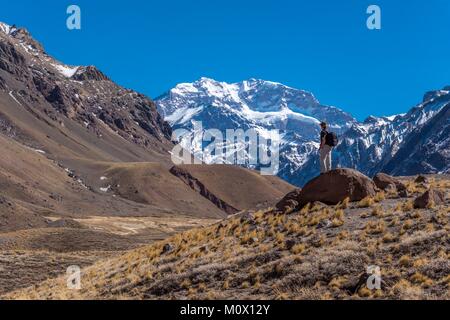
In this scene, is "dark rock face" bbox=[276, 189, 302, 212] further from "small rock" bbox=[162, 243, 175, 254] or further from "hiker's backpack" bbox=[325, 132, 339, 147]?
"small rock" bbox=[162, 243, 175, 254]

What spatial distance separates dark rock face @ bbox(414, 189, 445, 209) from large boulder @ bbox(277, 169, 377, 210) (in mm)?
3567

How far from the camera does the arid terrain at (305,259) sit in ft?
72.6

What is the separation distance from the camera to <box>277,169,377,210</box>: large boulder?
33.6m

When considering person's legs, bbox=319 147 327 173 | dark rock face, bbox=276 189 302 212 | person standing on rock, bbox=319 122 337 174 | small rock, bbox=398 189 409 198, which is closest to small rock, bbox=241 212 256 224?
dark rock face, bbox=276 189 302 212

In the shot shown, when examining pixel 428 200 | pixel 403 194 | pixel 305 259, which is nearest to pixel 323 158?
pixel 403 194

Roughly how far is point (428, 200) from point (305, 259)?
28.6 feet

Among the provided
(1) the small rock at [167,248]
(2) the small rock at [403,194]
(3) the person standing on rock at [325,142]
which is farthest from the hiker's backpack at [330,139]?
(1) the small rock at [167,248]

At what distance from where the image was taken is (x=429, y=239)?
25.0m

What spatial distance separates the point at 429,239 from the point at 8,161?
181283 mm

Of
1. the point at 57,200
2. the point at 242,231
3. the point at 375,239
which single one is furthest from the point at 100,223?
the point at 375,239

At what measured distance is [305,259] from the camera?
83.4ft

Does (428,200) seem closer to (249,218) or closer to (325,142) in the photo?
(325,142)
